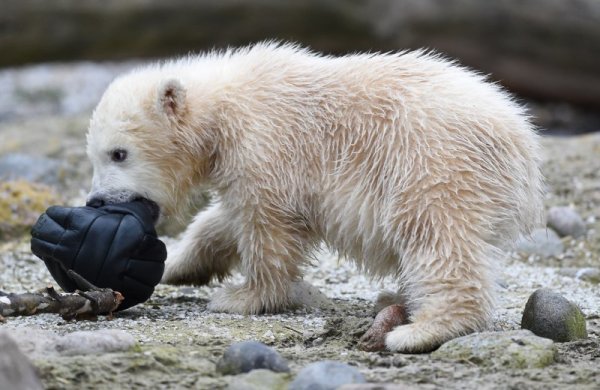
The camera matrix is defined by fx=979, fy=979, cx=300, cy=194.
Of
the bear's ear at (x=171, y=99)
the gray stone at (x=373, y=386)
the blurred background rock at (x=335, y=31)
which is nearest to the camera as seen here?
the gray stone at (x=373, y=386)

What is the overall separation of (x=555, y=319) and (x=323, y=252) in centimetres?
204

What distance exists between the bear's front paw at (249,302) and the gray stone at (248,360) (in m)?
1.28

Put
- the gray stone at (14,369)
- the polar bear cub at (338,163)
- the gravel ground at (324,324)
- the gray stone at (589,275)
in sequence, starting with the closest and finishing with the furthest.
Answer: the gray stone at (14,369), the gravel ground at (324,324), the polar bear cub at (338,163), the gray stone at (589,275)

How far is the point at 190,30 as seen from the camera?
10492 millimetres

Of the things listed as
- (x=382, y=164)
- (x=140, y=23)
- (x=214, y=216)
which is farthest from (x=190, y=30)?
(x=382, y=164)

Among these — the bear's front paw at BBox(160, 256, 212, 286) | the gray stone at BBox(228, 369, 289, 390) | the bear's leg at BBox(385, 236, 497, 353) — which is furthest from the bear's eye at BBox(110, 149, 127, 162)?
the gray stone at BBox(228, 369, 289, 390)

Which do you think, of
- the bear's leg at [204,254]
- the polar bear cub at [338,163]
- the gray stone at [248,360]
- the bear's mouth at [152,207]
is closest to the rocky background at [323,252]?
the gray stone at [248,360]

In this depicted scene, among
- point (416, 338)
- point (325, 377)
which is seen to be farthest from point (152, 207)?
point (325, 377)

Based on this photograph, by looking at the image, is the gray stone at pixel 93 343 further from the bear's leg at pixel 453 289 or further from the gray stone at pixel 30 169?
the gray stone at pixel 30 169

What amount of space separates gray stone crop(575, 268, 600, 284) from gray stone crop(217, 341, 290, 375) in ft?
9.91

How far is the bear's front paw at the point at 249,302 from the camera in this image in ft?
16.1

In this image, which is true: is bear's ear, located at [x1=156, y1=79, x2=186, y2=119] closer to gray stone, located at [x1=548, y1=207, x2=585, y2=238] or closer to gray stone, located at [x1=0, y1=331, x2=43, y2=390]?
gray stone, located at [x1=0, y1=331, x2=43, y2=390]

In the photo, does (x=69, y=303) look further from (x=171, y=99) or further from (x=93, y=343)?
(x=171, y=99)

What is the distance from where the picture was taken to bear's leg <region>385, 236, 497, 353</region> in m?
4.25
